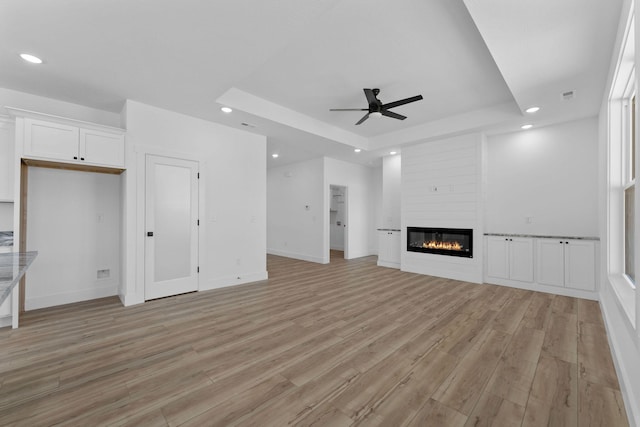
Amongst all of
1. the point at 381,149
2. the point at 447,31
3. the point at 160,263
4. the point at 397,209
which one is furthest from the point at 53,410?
the point at 397,209

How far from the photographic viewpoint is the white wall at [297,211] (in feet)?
23.1

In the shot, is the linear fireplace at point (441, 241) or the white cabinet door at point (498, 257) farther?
the linear fireplace at point (441, 241)

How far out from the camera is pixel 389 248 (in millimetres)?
6348

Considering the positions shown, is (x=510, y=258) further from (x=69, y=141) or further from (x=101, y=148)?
(x=69, y=141)

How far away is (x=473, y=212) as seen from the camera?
493cm

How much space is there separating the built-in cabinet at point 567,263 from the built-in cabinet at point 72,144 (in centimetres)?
646

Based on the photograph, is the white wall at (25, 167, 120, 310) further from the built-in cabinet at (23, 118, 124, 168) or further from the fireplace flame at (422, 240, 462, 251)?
the fireplace flame at (422, 240, 462, 251)

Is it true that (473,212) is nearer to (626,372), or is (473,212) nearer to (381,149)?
(381,149)

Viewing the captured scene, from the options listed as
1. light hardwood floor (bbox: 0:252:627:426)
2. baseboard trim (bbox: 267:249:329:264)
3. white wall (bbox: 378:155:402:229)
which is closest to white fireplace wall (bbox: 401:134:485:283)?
white wall (bbox: 378:155:402:229)

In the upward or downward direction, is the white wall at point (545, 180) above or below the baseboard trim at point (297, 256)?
above

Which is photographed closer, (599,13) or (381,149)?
(599,13)

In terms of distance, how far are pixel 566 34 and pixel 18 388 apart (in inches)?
203

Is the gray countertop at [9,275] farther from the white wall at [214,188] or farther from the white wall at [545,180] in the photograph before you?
the white wall at [545,180]

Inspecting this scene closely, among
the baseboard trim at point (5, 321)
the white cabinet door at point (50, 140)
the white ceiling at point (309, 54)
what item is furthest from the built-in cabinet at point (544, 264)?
the baseboard trim at point (5, 321)
